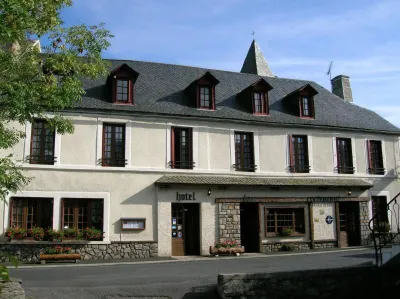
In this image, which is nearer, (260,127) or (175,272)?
(175,272)

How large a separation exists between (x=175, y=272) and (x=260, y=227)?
7579 mm

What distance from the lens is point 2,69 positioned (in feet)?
30.9

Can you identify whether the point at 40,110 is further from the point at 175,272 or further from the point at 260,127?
the point at 260,127

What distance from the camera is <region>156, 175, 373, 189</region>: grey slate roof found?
1758 cm

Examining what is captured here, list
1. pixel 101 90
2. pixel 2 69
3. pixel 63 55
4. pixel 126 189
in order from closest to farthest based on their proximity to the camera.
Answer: pixel 2 69
pixel 63 55
pixel 126 189
pixel 101 90

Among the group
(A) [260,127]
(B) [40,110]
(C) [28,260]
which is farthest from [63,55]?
(A) [260,127]

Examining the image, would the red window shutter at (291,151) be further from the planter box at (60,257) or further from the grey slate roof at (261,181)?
the planter box at (60,257)

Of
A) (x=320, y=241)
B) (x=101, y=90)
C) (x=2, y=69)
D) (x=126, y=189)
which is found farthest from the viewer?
(x=320, y=241)

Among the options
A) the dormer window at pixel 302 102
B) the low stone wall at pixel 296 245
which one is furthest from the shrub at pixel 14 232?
the dormer window at pixel 302 102

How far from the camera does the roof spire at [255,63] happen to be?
93.5 ft

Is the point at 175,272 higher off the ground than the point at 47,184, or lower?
lower

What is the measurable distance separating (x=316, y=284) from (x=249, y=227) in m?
10.5

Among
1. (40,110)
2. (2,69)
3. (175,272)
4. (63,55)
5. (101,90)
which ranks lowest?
(175,272)

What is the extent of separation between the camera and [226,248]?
1761cm
